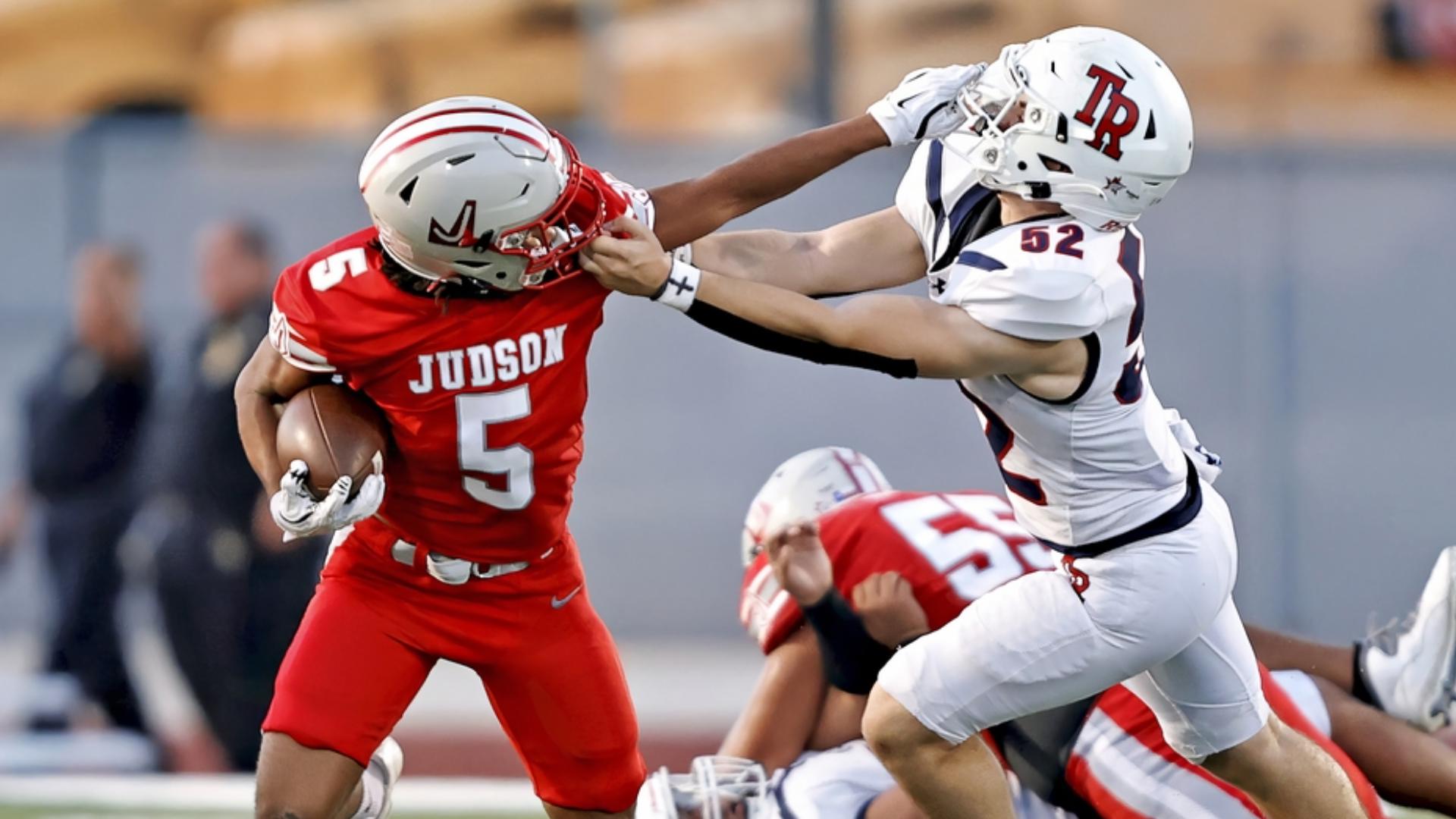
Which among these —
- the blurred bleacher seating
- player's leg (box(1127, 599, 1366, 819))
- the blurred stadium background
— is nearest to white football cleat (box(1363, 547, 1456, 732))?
player's leg (box(1127, 599, 1366, 819))

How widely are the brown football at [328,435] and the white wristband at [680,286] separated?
0.57 m

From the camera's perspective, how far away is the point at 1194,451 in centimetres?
333

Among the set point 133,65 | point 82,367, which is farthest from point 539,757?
point 133,65

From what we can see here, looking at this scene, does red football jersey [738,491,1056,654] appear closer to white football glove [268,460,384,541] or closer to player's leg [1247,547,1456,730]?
player's leg [1247,547,1456,730]

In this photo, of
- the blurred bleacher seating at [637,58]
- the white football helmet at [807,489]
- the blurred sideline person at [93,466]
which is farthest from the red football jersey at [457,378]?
the blurred bleacher seating at [637,58]

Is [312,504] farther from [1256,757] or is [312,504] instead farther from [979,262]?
[1256,757]

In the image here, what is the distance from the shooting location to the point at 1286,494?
6910mm

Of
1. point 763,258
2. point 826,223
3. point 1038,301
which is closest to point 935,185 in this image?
point 763,258

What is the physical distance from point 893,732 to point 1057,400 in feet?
1.99

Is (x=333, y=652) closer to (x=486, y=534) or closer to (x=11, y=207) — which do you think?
(x=486, y=534)

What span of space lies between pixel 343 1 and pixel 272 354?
4.74 metres

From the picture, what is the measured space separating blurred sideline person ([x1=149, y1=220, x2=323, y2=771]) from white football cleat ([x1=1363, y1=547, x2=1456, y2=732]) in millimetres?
3209

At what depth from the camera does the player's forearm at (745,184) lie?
10.6ft

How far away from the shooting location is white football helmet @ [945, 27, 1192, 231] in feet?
10.1
